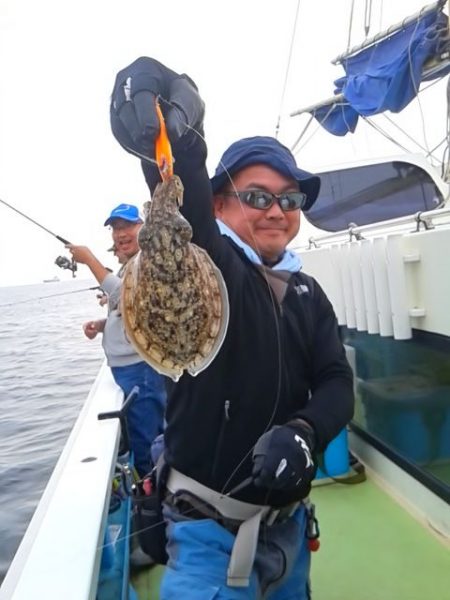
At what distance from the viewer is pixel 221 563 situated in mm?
1825

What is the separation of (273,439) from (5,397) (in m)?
12.7

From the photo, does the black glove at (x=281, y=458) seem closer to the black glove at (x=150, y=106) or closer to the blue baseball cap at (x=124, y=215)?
the black glove at (x=150, y=106)

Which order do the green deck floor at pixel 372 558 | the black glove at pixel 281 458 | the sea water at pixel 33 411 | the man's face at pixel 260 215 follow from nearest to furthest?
the black glove at pixel 281 458
the man's face at pixel 260 215
the green deck floor at pixel 372 558
the sea water at pixel 33 411

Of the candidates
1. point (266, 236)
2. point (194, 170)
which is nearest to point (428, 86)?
point (266, 236)

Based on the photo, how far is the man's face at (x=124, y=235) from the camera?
404 centimetres

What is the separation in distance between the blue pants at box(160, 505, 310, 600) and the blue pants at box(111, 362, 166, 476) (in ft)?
6.87

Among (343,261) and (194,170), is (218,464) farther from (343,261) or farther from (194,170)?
(343,261)

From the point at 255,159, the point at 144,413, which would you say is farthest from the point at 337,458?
the point at 255,159

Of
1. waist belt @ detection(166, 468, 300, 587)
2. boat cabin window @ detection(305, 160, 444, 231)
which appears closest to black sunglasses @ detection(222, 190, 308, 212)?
waist belt @ detection(166, 468, 300, 587)

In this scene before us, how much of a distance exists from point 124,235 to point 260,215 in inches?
89.4

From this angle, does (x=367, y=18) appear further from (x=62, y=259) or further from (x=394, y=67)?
(x=62, y=259)

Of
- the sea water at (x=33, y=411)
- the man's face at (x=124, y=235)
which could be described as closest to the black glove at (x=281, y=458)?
the man's face at (x=124, y=235)

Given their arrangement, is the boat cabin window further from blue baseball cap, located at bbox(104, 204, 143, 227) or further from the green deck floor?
the green deck floor

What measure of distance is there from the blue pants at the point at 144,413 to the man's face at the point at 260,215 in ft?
7.39
